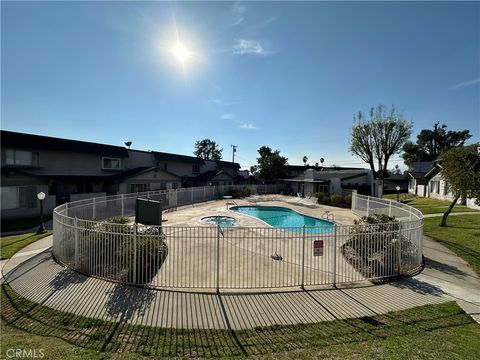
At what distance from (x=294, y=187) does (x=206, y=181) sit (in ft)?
49.9

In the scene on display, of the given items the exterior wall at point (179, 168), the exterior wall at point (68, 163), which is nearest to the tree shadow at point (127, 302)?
the exterior wall at point (68, 163)

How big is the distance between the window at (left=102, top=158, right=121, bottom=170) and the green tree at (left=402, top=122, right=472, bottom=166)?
64.7m

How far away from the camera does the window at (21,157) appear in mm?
21831

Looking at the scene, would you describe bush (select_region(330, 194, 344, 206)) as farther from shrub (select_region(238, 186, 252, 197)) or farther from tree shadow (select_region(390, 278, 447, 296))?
tree shadow (select_region(390, 278, 447, 296))

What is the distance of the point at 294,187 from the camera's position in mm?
43719

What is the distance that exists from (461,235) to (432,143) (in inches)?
2624

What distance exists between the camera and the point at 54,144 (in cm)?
2494

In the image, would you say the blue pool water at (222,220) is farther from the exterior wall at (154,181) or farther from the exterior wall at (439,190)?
the exterior wall at (439,190)

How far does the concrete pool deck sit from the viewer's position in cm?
615

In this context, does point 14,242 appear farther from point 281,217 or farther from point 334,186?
point 334,186

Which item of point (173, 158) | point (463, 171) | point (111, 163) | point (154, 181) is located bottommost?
point (154, 181)

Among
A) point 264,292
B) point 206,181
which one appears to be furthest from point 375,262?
point 206,181

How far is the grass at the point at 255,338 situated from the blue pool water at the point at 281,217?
14262 millimetres

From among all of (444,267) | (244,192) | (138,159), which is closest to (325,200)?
(244,192)
